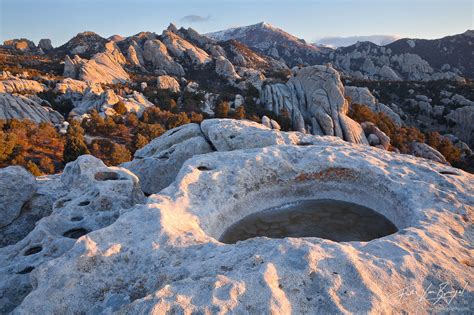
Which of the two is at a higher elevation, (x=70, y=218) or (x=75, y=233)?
(x=70, y=218)

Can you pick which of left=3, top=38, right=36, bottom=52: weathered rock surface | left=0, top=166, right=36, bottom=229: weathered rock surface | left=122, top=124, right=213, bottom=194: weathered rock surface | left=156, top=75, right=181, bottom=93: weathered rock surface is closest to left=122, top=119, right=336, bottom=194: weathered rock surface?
left=122, top=124, right=213, bottom=194: weathered rock surface

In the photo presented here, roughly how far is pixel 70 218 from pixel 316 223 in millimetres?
9990

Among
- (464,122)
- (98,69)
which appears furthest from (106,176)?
(98,69)

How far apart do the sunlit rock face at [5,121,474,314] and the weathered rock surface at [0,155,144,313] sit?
0.25 m

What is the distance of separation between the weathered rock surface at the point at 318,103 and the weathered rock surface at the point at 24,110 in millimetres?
42576

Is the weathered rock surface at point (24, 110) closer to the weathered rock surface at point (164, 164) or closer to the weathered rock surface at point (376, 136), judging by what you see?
the weathered rock surface at point (164, 164)

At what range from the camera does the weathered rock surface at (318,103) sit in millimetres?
44250

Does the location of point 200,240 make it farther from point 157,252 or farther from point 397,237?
point 397,237

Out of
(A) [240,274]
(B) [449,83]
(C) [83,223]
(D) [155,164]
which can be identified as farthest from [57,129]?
(B) [449,83]

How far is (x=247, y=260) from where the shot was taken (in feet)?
25.2

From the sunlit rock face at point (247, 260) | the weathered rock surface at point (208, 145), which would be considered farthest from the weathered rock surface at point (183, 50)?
the sunlit rock face at point (247, 260)

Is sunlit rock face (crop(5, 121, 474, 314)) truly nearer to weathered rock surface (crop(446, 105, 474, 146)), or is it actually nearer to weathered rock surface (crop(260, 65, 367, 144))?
weathered rock surface (crop(260, 65, 367, 144))

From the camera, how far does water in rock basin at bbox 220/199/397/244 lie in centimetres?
1220

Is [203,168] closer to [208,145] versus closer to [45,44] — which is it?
[208,145]
